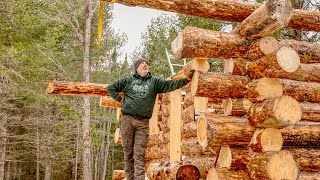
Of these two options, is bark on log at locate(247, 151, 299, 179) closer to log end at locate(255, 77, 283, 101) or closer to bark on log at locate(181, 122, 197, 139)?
log end at locate(255, 77, 283, 101)

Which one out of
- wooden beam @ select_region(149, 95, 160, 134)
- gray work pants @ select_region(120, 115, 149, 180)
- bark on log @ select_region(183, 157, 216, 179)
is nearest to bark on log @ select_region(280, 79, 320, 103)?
bark on log @ select_region(183, 157, 216, 179)

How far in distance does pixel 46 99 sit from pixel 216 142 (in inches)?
521

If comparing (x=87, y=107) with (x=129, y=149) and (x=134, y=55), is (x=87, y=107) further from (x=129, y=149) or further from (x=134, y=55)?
(x=134, y=55)

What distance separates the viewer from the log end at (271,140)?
4.05 m

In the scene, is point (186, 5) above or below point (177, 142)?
above

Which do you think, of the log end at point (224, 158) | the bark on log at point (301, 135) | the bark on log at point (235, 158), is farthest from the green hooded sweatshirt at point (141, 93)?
the bark on log at point (301, 135)

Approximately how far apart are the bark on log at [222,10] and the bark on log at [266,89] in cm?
106

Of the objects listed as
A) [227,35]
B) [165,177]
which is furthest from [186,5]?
[165,177]

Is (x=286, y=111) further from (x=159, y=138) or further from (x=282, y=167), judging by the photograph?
(x=159, y=138)


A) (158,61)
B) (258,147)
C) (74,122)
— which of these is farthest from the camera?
(158,61)

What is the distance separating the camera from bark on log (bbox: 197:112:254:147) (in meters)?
4.13

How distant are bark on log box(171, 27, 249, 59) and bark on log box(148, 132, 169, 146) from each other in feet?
11.6

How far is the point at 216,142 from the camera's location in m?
4.15

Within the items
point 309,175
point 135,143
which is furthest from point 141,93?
point 309,175
